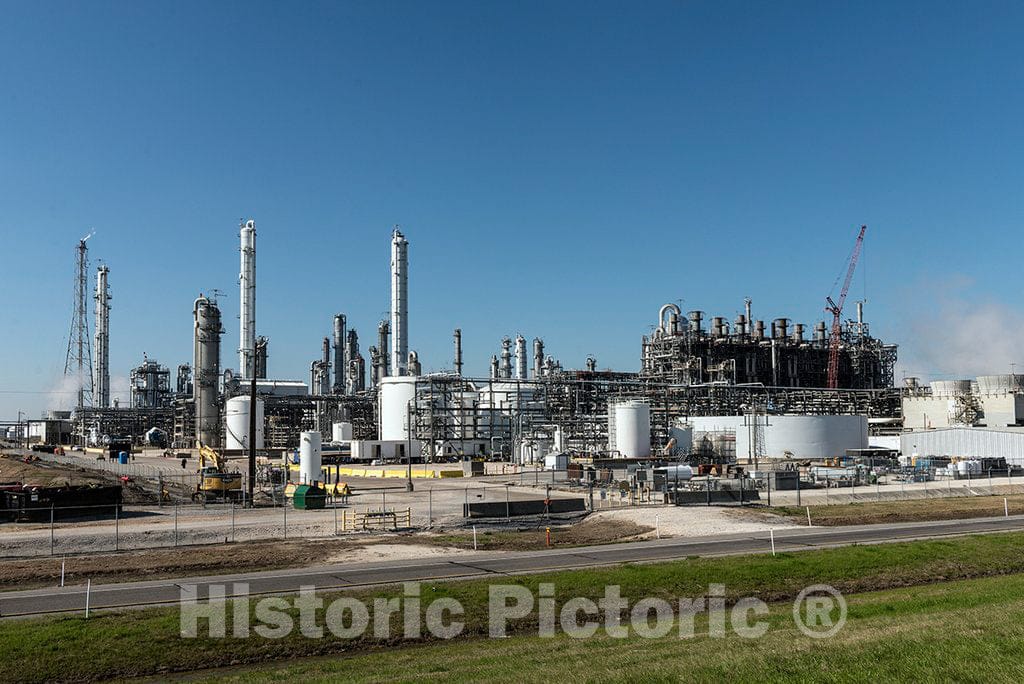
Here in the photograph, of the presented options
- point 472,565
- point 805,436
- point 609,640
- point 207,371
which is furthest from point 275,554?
point 207,371

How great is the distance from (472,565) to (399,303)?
309ft

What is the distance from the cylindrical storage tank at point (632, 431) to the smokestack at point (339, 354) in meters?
86.7

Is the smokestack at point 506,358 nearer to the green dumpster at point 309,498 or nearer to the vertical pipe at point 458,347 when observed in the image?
the vertical pipe at point 458,347

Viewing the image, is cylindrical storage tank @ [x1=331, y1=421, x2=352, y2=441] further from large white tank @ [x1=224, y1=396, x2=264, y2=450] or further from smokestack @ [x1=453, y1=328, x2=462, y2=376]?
smokestack @ [x1=453, y1=328, x2=462, y2=376]

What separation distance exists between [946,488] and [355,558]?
4375cm

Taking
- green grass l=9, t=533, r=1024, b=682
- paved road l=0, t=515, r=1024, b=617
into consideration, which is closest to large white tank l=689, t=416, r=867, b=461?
paved road l=0, t=515, r=1024, b=617

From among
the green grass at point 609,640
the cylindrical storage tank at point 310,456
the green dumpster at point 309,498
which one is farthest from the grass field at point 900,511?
the cylindrical storage tank at point 310,456

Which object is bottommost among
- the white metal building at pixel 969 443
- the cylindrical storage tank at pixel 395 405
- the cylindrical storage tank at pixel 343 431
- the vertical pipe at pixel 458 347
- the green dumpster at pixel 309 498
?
the green dumpster at pixel 309 498

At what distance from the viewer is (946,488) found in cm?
Result: 5900

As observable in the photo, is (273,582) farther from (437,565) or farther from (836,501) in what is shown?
(836,501)

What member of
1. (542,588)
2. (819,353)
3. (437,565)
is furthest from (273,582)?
(819,353)

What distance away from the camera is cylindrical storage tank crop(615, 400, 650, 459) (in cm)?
9662

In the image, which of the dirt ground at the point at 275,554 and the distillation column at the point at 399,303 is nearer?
the dirt ground at the point at 275,554

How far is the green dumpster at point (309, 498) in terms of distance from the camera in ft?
164
